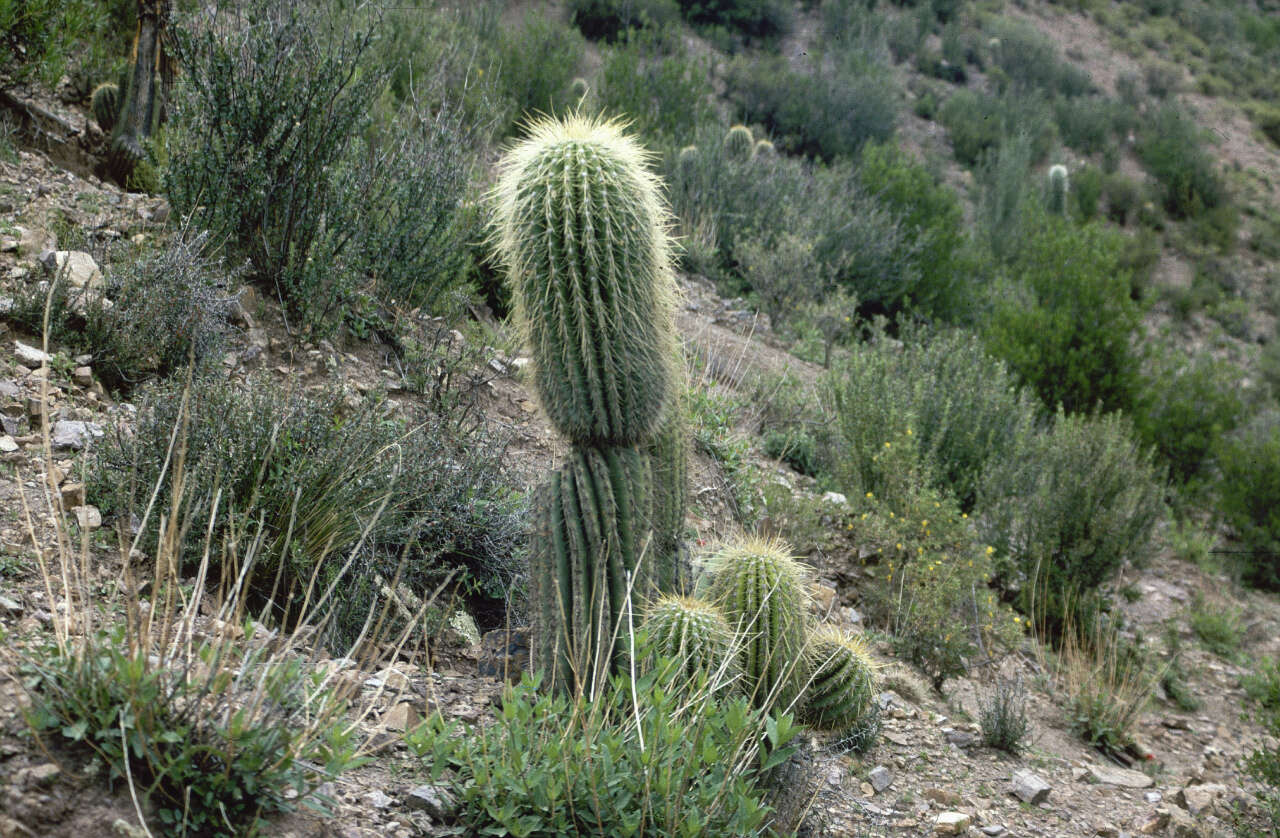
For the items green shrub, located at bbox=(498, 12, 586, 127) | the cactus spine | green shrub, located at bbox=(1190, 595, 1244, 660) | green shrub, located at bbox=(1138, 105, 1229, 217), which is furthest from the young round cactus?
green shrub, located at bbox=(1138, 105, 1229, 217)

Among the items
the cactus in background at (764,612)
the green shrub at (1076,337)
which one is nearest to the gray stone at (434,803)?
the cactus in background at (764,612)

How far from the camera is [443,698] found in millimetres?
3295

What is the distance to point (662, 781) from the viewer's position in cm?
232

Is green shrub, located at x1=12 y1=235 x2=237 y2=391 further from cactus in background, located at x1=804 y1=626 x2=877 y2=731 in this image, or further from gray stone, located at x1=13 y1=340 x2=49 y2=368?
cactus in background, located at x1=804 y1=626 x2=877 y2=731

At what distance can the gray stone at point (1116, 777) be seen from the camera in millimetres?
4754

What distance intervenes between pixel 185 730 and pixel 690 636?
1521mm

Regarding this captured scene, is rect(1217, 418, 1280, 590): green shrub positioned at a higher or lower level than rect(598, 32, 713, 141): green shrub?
lower

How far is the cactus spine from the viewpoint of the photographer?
3.35 metres

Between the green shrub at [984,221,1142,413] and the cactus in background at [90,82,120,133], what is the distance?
852 centimetres

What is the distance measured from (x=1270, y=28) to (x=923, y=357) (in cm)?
Answer: 2873

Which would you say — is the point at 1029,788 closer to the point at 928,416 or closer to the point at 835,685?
the point at 835,685

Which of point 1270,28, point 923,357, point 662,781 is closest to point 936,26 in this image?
point 1270,28

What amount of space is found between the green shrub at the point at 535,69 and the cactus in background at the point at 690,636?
9362 millimetres

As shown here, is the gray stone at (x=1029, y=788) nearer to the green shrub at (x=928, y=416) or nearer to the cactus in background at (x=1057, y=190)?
the green shrub at (x=928, y=416)
